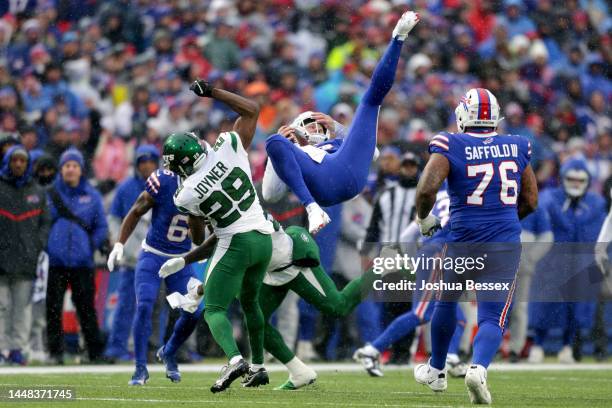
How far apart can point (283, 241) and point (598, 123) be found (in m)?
11.2

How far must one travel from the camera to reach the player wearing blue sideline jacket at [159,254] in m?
11.5

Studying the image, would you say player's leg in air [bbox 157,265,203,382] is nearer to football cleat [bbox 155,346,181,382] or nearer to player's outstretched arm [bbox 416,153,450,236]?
football cleat [bbox 155,346,181,382]

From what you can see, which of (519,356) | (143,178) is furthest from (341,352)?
(143,178)

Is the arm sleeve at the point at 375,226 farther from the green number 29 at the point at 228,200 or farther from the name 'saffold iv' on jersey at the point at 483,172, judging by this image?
the name 'saffold iv' on jersey at the point at 483,172

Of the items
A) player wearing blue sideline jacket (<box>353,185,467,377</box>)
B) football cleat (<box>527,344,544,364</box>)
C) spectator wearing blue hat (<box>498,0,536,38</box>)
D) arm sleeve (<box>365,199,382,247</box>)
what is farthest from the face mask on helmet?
spectator wearing blue hat (<box>498,0,536,38</box>)

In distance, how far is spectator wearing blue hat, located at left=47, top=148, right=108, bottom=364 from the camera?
14.4 meters

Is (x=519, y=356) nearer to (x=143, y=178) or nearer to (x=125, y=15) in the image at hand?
(x=143, y=178)

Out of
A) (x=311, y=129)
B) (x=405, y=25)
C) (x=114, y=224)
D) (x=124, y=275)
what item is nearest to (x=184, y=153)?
(x=311, y=129)

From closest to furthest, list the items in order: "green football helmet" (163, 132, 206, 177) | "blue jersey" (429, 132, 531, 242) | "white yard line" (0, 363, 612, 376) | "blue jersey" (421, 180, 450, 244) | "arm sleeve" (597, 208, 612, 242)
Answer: "blue jersey" (429, 132, 531, 242)
"green football helmet" (163, 132, 206, 177)
"blue jersey" (421, 180, 450, 244)
"white yard line" (0, 363, 612, 376)
"arm sleeve" (597, 208, 612, 242)

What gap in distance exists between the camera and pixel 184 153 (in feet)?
31.2

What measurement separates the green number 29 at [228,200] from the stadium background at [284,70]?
209 inches

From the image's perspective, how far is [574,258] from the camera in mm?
14977

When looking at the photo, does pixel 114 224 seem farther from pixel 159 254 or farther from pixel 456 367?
pixel 456 367

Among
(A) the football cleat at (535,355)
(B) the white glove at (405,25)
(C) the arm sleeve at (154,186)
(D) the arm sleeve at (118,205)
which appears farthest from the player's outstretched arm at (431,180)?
(A) the football cleat at (535,355)
